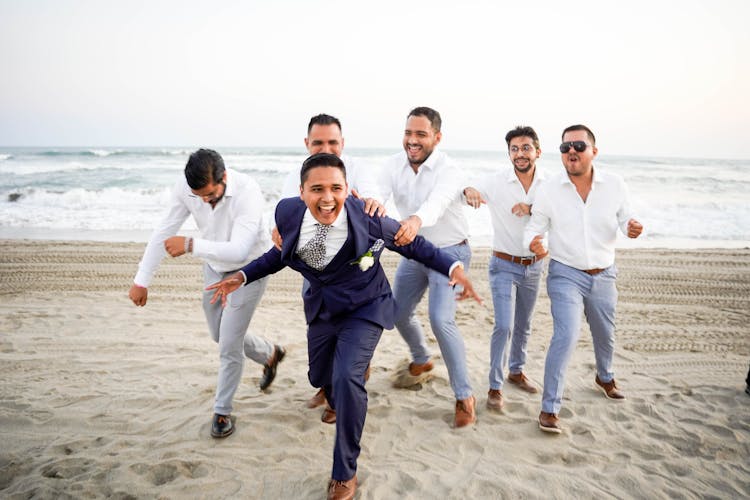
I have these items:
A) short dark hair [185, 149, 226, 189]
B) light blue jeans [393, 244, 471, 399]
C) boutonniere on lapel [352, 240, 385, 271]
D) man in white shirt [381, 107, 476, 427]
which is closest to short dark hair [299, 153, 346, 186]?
boutonniere on lapel [352, 240, 385, 271]

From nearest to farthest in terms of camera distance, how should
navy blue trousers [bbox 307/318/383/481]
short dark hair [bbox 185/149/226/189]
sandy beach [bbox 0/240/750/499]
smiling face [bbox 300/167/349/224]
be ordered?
navy blue trousers [bbox 307/318/383/481] → smiling face [bbox 300/167/349/224] → sandy beach [bbox 0/240/750/499] → short dark hair [bbox 185/149/226/189]

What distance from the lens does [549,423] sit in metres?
3.79

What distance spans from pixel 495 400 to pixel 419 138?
2371mm

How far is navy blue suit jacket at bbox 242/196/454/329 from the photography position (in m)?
3.13

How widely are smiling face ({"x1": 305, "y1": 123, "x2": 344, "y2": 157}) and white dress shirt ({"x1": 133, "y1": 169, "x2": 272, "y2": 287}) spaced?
2.05 feet

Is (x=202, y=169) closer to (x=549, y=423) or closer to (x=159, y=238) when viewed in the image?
(x=159, y=238)

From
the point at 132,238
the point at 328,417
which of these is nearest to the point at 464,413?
the point at 328,417

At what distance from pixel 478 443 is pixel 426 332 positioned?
257 cm

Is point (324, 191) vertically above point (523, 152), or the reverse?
point (523, 152)

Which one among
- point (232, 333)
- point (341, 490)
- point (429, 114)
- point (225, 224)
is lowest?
point (341, 490)

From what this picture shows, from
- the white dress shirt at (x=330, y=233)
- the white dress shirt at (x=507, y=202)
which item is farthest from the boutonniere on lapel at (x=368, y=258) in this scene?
the white dress shirt at (x=507, y=202)

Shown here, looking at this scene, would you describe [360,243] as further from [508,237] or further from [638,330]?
[638,330]

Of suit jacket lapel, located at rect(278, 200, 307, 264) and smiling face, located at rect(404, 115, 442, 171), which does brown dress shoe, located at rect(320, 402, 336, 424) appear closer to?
suit jacket lapel, located at rect(278, 200, 307, 264)

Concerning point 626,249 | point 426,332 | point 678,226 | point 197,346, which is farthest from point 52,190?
point 678,226
